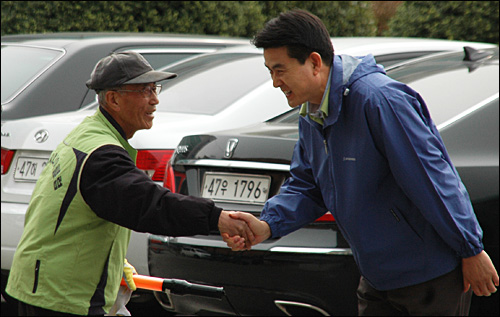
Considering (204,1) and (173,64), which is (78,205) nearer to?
(173,64)

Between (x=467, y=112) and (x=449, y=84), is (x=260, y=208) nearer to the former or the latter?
(x=467, y=112)

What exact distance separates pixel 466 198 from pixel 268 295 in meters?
1.31

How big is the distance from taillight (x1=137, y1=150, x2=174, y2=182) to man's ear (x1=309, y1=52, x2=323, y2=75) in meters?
1.84

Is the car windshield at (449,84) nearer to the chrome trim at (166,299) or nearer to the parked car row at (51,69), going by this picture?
the chrome trim at (166,299)

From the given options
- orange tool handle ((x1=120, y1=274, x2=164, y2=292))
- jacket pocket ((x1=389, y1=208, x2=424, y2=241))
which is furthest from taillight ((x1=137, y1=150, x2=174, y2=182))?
jacket pocket ((x1=389, y1=208, x2=424, y2=241))

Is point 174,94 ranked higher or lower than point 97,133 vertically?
lower

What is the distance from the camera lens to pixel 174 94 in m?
5.85

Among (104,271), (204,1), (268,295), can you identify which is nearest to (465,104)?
(268,295)

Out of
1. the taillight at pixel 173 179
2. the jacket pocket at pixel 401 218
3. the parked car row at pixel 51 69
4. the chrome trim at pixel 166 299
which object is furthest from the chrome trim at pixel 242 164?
the parked car row at pixel 51 69

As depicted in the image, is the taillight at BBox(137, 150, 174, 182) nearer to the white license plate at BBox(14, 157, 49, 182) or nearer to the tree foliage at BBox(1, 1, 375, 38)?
the white license plate at BBox(14, 157, 49, 182)

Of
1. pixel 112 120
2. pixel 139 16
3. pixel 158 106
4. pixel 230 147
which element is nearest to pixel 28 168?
pixel 158 106

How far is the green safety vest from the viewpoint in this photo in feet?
8.95

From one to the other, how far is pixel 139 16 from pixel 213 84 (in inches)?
272

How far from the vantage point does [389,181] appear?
9.66 feet
